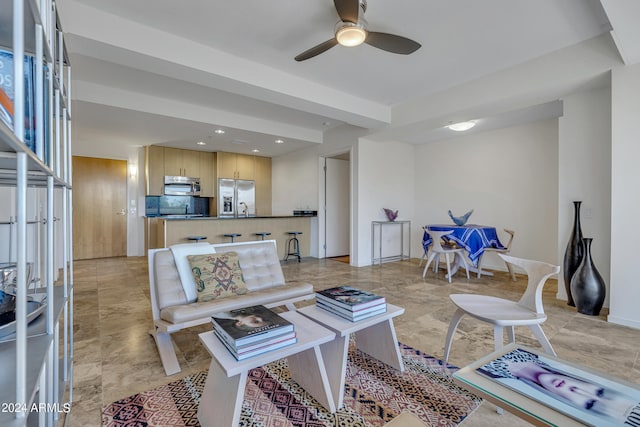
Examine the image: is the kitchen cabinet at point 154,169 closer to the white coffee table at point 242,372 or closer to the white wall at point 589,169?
the white coffee table at point 242,372

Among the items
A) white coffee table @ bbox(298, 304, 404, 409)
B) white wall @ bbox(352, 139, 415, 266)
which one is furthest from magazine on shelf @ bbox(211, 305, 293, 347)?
white wall @ bbox(352, 139, 415, 266)

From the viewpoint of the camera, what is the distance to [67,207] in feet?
5.26

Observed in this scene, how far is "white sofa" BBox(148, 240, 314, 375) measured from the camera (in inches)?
81.8

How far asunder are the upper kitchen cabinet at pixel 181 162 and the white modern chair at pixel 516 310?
6387 millimetres

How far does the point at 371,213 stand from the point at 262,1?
4.10 metres

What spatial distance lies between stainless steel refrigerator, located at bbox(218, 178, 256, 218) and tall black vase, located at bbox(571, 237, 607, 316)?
614 centimetres

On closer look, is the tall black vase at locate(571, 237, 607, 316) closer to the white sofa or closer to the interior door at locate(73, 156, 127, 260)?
the white sofa

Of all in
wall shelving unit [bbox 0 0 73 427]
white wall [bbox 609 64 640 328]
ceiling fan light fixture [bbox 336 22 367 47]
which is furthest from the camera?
white wall [bbox 609 64 640 328]

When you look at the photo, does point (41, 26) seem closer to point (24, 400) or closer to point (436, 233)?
point (24, 400)

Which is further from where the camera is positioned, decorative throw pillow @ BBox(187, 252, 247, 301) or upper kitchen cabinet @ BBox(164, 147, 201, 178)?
upper kitchen cabinet @ BBox(164, 147, 201, 178)

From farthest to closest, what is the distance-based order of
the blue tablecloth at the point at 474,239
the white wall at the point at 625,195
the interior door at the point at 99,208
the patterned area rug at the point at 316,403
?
the interior door at the point at 99,208 < the blue tablecloth at the point at 474,239 < the white wall at the point at 625,195 < the patterned area rug at the point at 316,403

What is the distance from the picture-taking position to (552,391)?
3.36 ft

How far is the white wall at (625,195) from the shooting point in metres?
2.75

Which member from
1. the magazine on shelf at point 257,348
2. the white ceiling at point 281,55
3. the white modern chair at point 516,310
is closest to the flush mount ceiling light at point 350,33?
the white ceiling at point 281,55
